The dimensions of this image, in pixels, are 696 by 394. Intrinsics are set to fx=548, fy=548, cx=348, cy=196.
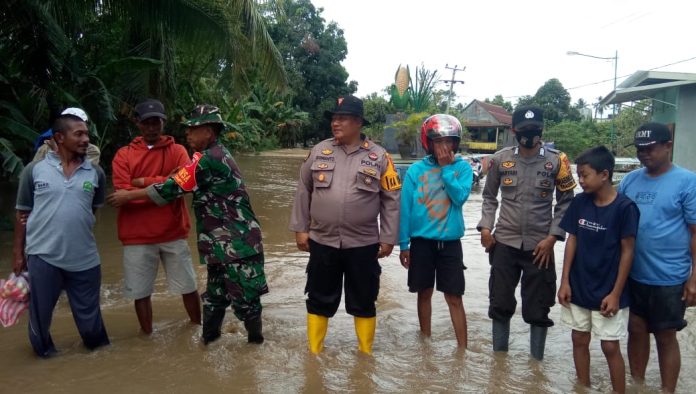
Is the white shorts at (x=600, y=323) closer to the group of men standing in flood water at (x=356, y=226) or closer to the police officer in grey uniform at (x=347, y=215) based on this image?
the group of men standing in flood water at (x=356, y=226)

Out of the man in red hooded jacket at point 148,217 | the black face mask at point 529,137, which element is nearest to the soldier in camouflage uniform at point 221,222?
the man in red hooded jacket at point 148,217

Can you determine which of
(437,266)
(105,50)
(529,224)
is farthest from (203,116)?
(105,50)

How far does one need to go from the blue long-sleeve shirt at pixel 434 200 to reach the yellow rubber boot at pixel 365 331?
1.93 ft

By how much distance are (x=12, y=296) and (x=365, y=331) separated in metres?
2.35

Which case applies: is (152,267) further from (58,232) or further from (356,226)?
(356,226)

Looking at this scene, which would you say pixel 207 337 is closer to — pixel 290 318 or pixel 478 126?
pixel 290 318

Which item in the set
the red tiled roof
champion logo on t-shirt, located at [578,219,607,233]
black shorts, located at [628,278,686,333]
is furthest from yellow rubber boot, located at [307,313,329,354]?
the red tiled roof

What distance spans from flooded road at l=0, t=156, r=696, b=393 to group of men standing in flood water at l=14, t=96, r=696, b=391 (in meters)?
0.17

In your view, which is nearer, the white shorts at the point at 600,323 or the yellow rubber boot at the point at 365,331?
the white shorts at the point at 600,323

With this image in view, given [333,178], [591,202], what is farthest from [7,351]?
[591,202]

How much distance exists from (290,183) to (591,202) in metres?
13.7

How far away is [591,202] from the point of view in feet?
11.0

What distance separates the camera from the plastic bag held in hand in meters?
3.56

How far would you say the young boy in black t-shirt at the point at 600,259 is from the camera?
319 cm
